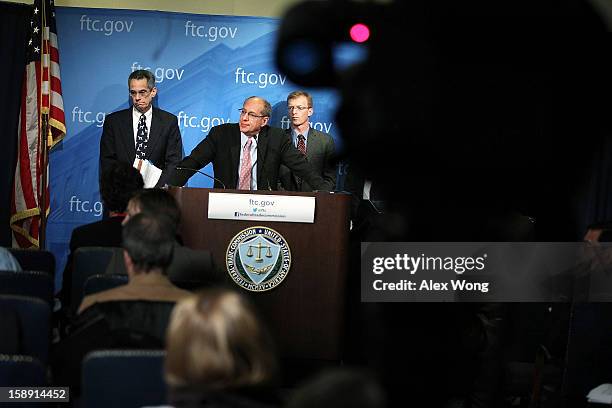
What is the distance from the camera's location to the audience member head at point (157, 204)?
11.7 feet

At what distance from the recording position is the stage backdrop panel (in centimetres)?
795

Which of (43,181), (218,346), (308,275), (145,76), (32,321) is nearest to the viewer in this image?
(218,346)

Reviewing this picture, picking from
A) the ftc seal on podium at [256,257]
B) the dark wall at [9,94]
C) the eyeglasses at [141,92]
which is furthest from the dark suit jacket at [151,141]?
the ftc seal on podium at [256,257]

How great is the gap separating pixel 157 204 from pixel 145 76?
4.07 meters

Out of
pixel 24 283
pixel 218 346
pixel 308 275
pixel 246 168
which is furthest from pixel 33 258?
pixel 218 346

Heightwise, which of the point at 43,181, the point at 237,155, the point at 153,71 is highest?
the point at 153,71

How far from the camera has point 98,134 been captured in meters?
7.99

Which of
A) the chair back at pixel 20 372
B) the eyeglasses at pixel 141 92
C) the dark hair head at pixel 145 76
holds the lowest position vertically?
the chair back at pixel 20 372

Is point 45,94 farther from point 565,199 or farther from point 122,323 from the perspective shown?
point 565,199

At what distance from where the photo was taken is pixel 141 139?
7676 millimetres

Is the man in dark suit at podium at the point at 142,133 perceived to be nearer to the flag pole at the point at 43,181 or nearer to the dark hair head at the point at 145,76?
the dark hair head at the point at 145,76

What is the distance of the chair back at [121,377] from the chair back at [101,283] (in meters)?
1.07

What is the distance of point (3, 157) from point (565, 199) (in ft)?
Answer: 22.4

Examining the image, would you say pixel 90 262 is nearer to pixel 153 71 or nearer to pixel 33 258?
pixel 33 258
